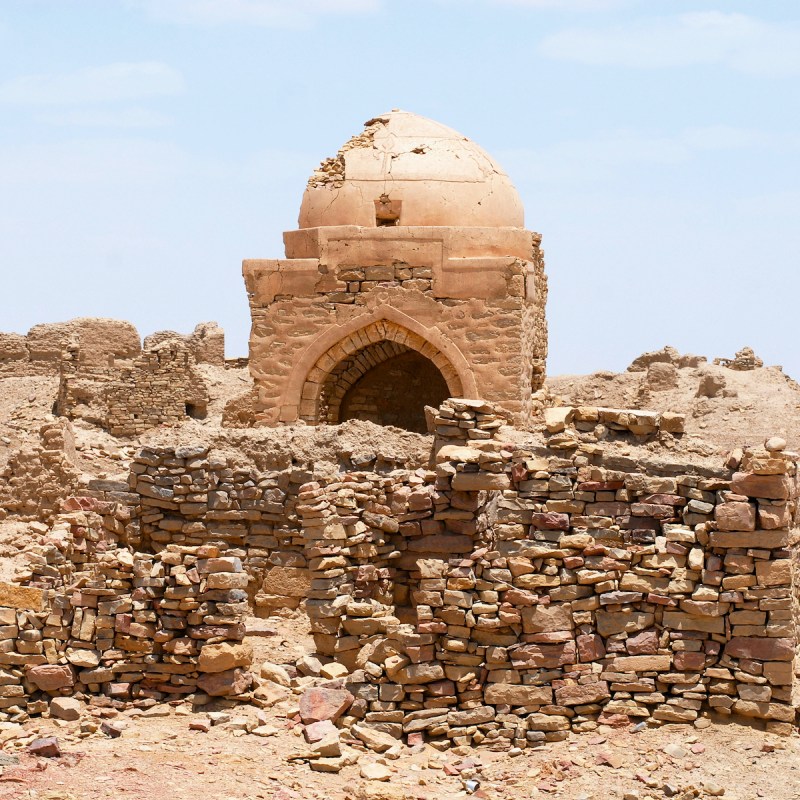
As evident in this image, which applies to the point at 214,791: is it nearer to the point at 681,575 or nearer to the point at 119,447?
the point at 681,575

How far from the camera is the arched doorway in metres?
14.7

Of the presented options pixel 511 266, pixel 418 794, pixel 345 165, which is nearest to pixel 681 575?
pixel 418 794

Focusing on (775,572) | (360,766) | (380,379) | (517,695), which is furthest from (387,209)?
(360,766)

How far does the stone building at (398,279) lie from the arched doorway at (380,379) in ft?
0.07

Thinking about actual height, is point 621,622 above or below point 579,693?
above

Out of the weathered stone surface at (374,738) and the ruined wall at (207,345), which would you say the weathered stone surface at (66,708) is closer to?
the weathered stone surface at (374,738)

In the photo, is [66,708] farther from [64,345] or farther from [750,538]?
[64,345]

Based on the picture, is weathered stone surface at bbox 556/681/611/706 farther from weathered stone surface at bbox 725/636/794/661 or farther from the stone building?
the stone building

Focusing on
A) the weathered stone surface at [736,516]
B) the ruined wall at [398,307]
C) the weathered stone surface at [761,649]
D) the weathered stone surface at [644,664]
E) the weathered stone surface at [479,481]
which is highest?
the ruined wall at [398,307]

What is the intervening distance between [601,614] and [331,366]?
6533 mm

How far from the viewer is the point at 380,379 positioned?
16.2 m

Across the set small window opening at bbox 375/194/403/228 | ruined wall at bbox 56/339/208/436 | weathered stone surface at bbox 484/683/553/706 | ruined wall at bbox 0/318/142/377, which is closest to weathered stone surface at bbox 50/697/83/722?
weathered stone surface at bbox 484/683/553/706

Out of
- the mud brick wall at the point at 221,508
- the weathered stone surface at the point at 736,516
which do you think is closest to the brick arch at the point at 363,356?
the mud brick wall at the point at 221,508

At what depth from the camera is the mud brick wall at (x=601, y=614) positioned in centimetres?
888
